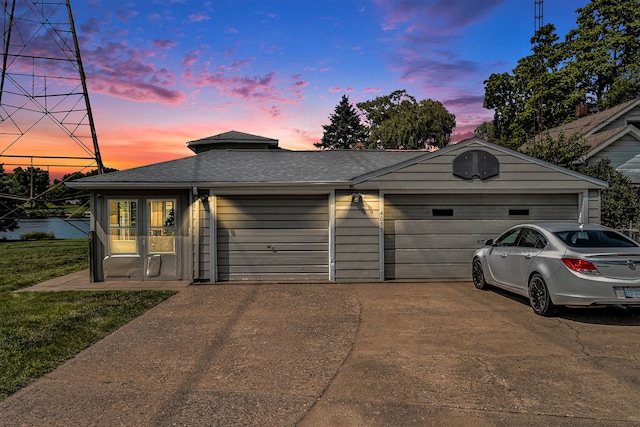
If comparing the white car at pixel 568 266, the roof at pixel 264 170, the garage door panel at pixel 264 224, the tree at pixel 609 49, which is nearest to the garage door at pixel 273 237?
the garage door panel at pixel 264 224

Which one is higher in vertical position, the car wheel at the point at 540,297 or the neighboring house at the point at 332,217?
the neighboring house at the point at 332,217

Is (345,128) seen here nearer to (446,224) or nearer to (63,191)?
(63,191)

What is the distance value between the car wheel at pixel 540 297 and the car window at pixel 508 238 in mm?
1280

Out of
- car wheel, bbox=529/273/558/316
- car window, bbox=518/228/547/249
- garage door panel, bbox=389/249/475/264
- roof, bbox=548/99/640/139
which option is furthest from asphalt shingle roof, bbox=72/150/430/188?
roof, bbox=548/99/640/139

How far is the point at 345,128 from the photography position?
55.9m

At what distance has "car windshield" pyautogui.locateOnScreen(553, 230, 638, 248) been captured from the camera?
6.68 m

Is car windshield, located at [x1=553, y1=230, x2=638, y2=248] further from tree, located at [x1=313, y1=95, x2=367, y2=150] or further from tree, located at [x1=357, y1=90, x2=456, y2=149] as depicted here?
tree, located at [x1=313, y1=95, x2=367, y2=150]

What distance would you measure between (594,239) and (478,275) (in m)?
2.68

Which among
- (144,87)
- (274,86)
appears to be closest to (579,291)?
(274,86)

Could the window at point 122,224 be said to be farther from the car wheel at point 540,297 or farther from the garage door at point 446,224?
the car wheel at point 540,297

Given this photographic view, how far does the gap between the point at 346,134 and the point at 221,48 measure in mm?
44217

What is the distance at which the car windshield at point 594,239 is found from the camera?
6.68 metres

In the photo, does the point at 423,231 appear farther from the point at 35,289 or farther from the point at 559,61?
the point at 559,61

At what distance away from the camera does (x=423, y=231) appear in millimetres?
10500
